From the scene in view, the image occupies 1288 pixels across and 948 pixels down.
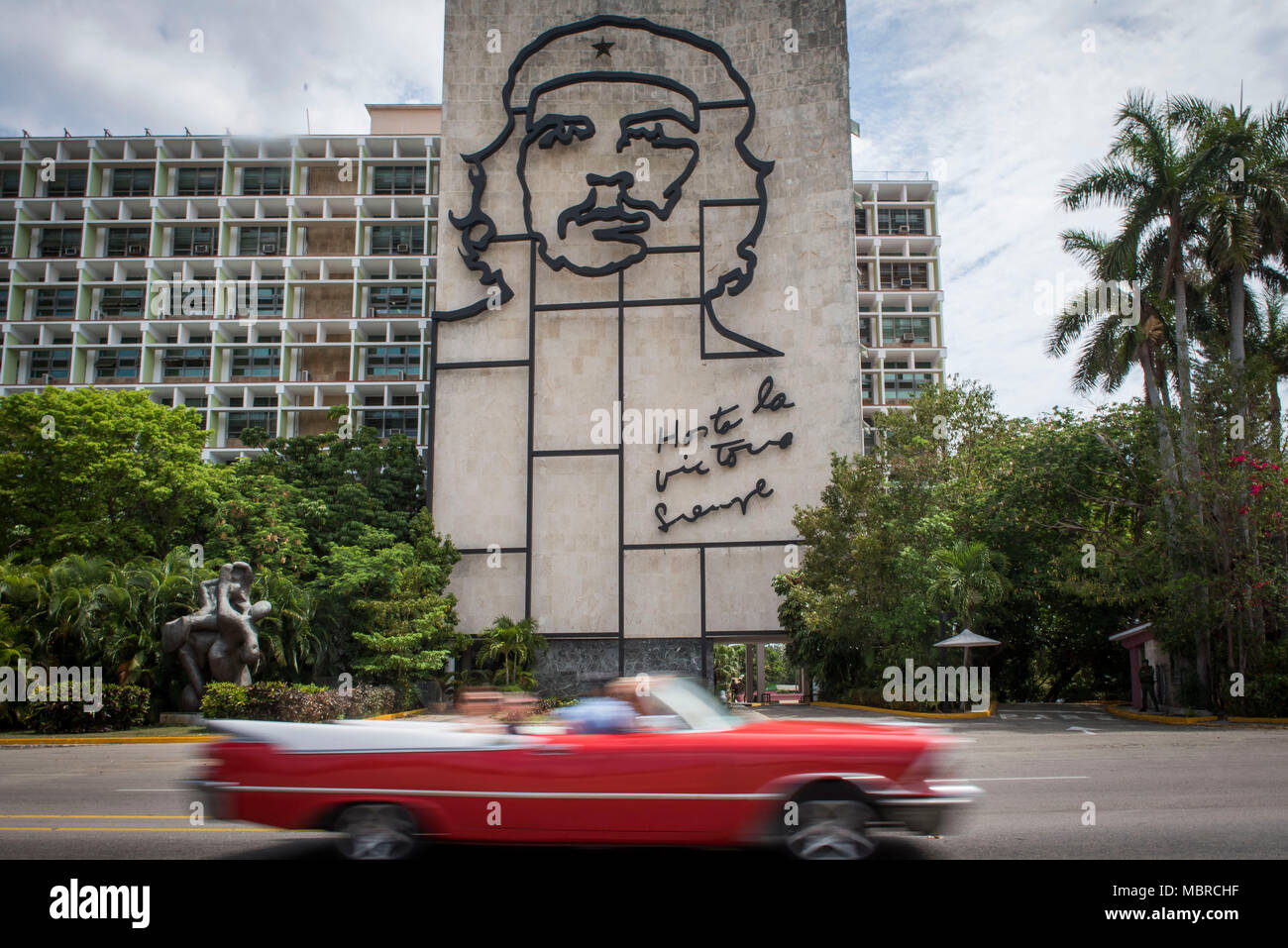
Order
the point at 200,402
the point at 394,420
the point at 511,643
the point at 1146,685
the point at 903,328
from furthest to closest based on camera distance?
the point at 903,328 → the point at 394,420 → the point at 200,402 → the point at 511,643 → the point at 1146,685

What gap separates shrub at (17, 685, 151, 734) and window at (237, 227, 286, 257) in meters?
51.4

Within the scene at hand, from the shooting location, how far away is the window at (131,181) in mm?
67625

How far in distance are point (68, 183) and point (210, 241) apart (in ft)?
35.7

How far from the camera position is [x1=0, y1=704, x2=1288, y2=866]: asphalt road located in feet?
22.6

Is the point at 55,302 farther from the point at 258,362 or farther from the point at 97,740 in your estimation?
the point at 97,740

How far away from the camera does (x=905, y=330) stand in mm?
76375

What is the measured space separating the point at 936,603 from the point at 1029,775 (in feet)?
50.1

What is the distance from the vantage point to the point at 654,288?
34.1 m

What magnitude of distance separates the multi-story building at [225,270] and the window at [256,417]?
0.12 metres

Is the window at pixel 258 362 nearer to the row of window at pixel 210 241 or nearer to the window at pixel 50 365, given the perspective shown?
the row of window at pixel 210 241

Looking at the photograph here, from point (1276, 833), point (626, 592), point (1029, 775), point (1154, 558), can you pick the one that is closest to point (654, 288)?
point (626, 592)

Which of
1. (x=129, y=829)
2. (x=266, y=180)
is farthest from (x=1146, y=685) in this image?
(x=266, y=180)

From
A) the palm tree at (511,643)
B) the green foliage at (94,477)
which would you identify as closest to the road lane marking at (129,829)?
the palm tree at (511,643)

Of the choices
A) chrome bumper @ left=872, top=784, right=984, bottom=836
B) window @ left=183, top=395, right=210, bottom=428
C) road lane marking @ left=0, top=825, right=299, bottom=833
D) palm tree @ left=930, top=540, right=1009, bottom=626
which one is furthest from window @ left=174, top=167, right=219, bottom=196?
chrome bumper @ left=872, top=784, right=984, bottom=836
